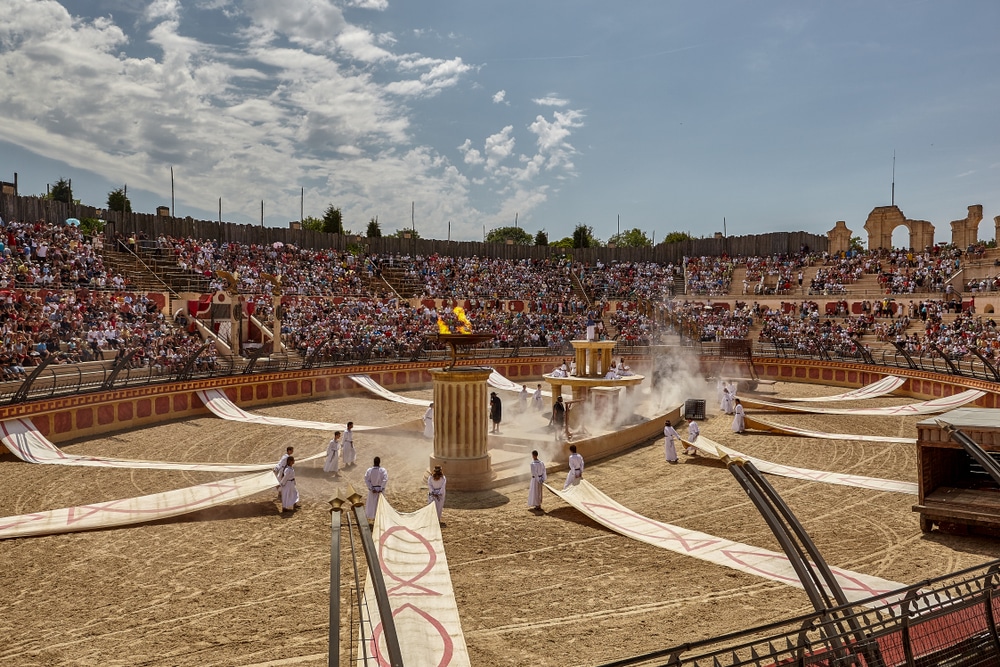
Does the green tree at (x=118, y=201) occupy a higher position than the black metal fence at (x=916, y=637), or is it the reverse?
the green tree at (x=118, y=201)

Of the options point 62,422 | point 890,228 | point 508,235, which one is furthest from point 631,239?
point 62,422

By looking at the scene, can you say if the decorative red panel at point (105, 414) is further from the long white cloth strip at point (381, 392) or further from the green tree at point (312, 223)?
the green tree at point (312, 223)

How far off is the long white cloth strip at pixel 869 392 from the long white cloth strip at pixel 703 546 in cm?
1713

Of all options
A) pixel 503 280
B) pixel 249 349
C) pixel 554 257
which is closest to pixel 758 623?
pixel 249 349

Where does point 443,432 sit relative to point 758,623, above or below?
above

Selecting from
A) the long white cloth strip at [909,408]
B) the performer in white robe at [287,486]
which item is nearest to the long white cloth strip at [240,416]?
the performer in white robe at [287,486]

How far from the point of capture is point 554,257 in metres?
57.6

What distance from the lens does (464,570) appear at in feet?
32.5

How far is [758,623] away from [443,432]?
28.6 ft

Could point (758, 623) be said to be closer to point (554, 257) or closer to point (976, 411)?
point (976, 411)

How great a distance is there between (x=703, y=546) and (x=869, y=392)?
2240 centimetres

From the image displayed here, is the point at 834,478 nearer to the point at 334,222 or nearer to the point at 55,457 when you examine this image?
the point at 55,457

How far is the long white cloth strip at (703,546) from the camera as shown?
831cm

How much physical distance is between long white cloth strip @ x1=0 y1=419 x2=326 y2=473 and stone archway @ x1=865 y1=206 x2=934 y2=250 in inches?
2111
